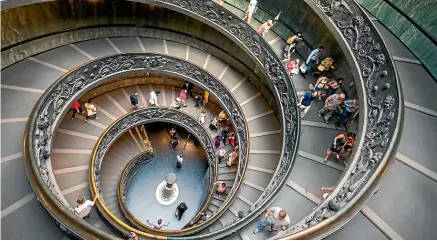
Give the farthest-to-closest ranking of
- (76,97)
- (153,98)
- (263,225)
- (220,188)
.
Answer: (153,98), (220,188), (76,97), (263,225)

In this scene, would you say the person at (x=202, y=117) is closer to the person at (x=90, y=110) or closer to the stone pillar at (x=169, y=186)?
the stone pillar at (x=169, y=186)

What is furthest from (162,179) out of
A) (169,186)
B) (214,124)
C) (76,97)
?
(76,97)

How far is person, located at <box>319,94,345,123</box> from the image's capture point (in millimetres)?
8977

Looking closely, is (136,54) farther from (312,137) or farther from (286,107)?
(312,137)

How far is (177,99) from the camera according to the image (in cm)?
1481

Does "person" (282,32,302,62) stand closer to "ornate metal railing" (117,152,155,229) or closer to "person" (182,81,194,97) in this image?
"person" (182,81,194,97)

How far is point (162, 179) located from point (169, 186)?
1.33 meters

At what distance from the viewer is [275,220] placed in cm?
704

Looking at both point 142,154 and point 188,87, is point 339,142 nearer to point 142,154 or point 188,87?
point 188,87

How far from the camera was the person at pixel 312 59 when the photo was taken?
10295 mm

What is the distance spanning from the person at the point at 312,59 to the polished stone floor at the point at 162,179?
7.67 meters

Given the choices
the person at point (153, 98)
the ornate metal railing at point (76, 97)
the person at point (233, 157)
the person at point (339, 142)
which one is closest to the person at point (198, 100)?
the ornate metal railing at point (76, 97)

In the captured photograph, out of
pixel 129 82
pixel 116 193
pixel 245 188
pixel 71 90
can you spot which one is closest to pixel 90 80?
pixel 71 90

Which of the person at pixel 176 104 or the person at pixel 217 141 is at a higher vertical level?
the person at pixel 176 104
